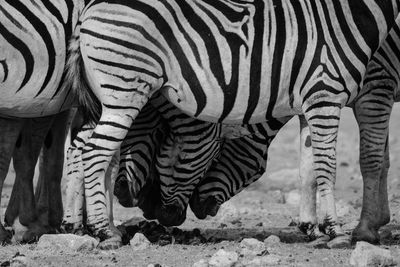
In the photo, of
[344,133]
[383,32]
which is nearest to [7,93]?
[383,32]

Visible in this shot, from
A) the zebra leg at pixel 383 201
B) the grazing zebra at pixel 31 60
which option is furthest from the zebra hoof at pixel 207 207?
the grazing zebra at pixel 31 60

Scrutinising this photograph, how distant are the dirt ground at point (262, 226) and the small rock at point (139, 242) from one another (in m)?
0.07

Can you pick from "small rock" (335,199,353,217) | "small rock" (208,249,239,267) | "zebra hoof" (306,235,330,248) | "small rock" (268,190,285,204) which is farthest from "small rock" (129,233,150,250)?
"small rock" (268,190,285,204)

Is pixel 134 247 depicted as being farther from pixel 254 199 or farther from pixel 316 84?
pixel 254 199

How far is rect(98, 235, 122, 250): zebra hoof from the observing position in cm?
932

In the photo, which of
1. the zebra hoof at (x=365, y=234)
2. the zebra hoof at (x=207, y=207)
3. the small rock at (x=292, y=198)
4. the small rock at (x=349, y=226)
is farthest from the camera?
the small rock at (x=292, y=198)

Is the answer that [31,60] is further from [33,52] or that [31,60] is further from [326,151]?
[326,151]

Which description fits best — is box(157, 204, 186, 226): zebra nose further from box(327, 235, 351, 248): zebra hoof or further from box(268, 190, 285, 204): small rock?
box(268, 190, 285, 204): small rock

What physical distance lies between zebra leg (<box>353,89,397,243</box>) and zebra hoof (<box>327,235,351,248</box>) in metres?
0.62

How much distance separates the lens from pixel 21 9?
9.52m

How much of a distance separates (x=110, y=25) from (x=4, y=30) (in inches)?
37.3

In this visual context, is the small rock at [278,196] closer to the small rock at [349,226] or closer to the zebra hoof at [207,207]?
the small rock at [349,226]

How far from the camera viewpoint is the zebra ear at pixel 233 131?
1073cm

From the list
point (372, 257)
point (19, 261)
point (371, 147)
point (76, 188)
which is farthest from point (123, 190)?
point (372, 257)
